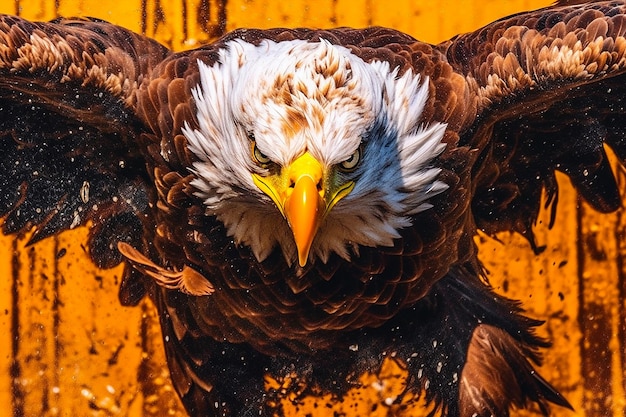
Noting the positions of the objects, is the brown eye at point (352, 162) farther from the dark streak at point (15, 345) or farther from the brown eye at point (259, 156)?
the dark streak at point (15, 345)

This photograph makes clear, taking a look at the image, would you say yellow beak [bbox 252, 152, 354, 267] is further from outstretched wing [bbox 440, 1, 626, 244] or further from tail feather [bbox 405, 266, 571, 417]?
tail feather [bbox 405, 266, 571, 417]

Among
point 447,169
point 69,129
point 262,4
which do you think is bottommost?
point 447,169

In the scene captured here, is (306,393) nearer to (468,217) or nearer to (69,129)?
(468,217)

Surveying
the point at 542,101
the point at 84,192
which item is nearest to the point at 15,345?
the point at 84,192

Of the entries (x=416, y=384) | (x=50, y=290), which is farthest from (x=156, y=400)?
(x=416, y=384)

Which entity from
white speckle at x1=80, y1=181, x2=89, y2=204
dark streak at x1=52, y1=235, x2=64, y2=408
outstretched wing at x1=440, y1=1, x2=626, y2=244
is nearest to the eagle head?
outstretched wing at x1=440, y1=1, x2=626, y2=244

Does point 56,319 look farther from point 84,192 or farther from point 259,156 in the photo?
point 259,156
